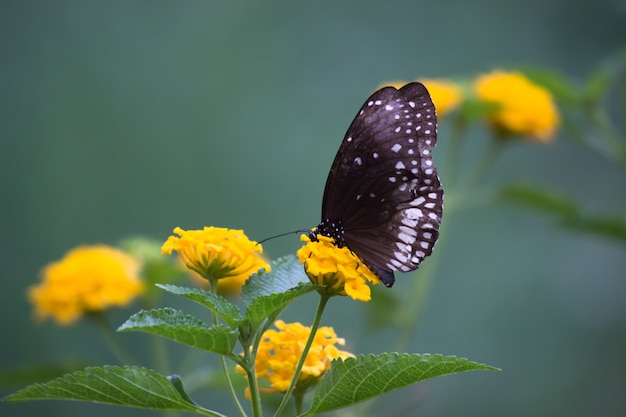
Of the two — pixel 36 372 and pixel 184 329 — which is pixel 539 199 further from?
pixel 184 329

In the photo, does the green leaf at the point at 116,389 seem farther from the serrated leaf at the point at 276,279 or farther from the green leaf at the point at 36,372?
the green leaf at the point at 36,372

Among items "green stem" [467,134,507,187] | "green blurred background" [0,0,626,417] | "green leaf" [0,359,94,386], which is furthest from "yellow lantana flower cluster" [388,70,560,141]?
"green blurred background" [0,0,626,417]

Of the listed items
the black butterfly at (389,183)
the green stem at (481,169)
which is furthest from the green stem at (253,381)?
the green stem at (481,169)

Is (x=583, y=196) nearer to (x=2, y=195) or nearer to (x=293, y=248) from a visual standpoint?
(x=293, y=248)

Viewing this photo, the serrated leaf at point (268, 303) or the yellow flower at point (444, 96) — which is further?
the yellow flower at point (444, 96)

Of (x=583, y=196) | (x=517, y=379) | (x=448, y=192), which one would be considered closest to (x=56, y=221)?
(x=448, y=192)

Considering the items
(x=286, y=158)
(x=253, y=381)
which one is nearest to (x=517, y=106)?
(x=253, y=381)
